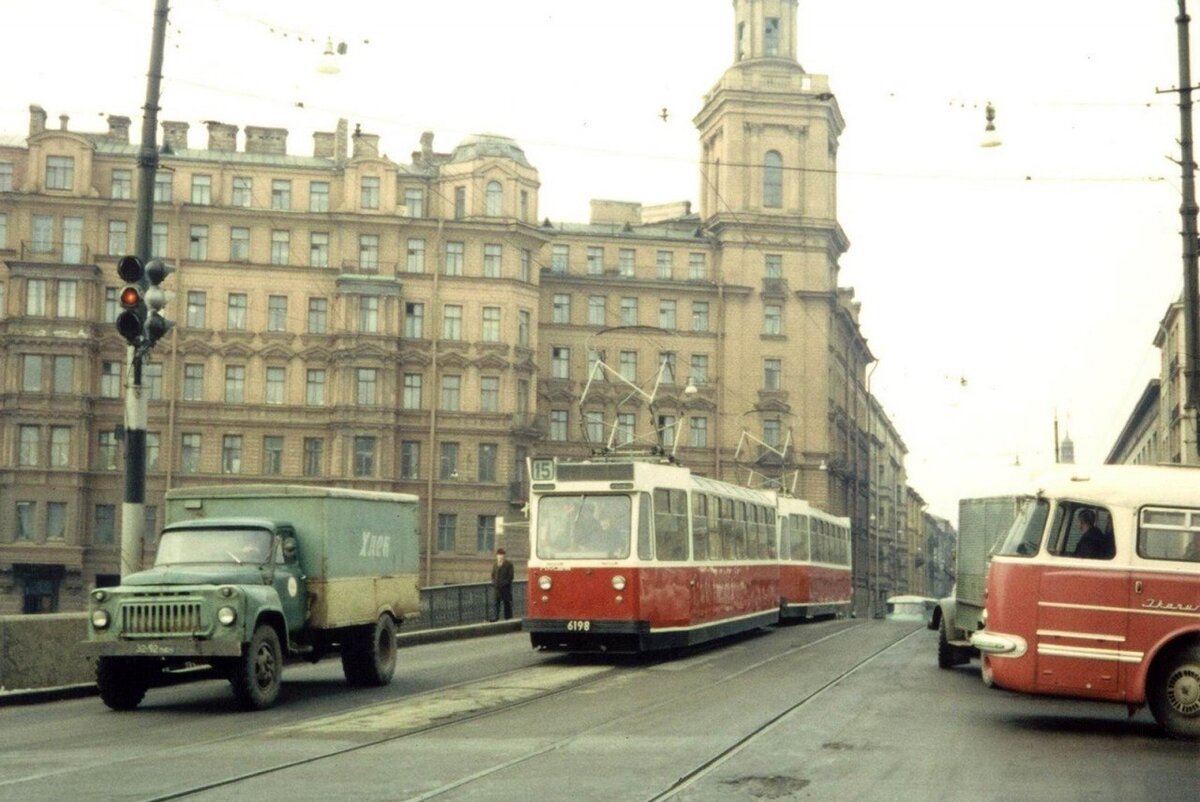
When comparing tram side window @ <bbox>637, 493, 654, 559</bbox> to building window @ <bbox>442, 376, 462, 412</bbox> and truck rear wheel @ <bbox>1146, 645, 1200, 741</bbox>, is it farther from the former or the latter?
building window @ <bbox>442, 376, 462, 412</bbox>

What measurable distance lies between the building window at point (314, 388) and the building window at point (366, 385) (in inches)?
69.1

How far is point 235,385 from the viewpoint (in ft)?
241

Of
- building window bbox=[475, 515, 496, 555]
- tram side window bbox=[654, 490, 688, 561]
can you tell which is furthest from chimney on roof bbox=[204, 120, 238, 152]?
tram side window bbox=[654, 490, 688, 561]

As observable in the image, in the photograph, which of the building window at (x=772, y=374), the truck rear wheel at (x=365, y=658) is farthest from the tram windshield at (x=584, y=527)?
the building window at (x=772, y=374)

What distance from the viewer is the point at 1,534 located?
225ft

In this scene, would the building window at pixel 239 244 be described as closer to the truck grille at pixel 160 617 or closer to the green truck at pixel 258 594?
the green truck at pixel 258 594

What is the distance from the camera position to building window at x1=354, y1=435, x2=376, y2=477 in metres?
72.8

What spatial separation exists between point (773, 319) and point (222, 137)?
94.8 feet

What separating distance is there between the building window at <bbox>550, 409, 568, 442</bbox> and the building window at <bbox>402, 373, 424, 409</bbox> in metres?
9.25

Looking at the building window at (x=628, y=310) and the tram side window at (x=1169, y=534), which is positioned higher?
the building window at (x=628, y=310)

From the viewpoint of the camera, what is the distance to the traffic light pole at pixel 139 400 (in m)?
20.2

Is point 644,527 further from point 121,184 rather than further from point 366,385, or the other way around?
point 121,184

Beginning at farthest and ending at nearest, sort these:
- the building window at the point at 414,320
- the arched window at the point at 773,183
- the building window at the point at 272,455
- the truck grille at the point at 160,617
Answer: the arched window at the point at 773,183, the building window at the point at 414,320, the building window at the point at 272,455, the truck grille at the point at 160,617

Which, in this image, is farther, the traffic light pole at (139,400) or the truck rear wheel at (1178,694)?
the traffic light pole at (139,400)
